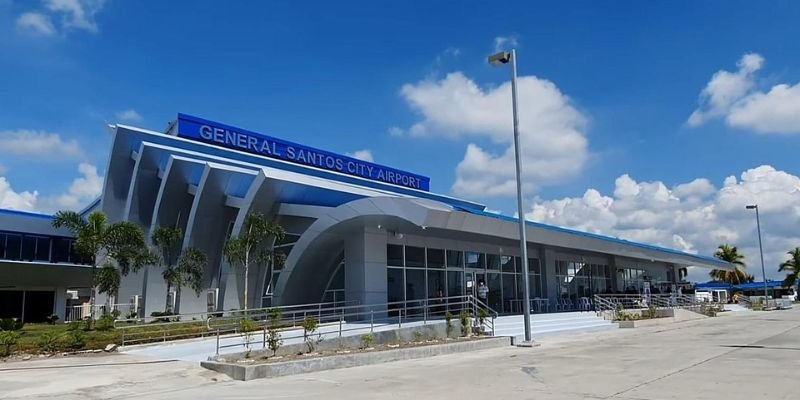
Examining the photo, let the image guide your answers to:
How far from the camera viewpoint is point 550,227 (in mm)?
29359

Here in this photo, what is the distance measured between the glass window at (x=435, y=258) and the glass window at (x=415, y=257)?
21.6 inches

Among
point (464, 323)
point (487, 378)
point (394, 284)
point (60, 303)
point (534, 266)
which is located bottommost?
point (487, 378)

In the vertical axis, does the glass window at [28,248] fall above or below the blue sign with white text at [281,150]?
below

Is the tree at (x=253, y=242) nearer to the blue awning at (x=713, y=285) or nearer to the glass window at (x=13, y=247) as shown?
the glass window at (x=13, y=247)

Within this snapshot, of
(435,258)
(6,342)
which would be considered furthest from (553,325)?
(6,342)

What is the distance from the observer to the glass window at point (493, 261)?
3353cm

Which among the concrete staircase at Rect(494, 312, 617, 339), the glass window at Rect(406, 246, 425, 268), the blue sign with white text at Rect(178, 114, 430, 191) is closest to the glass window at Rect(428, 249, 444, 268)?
the glass window at Rect(406, 246, 425, 268)

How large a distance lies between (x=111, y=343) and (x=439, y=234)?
14.8m

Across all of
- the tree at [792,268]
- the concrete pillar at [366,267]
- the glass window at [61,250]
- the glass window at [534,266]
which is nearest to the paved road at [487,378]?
the concrete pillar at [366,267]

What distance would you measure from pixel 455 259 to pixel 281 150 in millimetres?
18515

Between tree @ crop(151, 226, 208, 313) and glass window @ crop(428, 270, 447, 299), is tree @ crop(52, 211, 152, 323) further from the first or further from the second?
glass window @ crop(428, 270, 447, 299)

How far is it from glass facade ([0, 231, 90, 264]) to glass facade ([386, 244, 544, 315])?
26.3 m

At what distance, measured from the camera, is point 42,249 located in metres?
44.5

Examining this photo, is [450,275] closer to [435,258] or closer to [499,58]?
[435,258]
